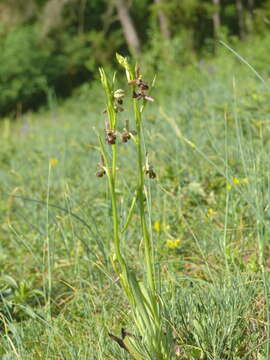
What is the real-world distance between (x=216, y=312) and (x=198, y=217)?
2.58 ft

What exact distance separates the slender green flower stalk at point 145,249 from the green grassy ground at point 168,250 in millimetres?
84

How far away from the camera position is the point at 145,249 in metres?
1.07

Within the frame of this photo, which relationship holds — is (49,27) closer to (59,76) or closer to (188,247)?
(59,76)

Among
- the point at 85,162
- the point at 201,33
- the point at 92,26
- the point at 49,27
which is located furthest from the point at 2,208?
Result: the point at 92,26

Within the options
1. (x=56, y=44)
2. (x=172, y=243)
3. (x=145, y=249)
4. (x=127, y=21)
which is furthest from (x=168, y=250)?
(x=56, y=44)

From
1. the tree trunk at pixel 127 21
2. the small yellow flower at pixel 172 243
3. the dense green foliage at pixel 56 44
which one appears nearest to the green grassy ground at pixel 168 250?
A: the small yellow flower at pixel 172 243

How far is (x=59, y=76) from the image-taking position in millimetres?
16984

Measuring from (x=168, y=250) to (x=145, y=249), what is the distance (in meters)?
0.81

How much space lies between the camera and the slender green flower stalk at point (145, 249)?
3.32 feet

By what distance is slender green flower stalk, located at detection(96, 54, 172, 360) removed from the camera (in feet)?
3.32

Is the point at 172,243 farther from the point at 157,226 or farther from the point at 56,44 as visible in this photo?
the point at 56,44

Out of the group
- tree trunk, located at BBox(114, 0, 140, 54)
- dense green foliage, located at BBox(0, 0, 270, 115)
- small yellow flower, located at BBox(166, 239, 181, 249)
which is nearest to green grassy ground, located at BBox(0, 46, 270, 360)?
small yellow flower, located at BBox(166, 239, 181, 249)

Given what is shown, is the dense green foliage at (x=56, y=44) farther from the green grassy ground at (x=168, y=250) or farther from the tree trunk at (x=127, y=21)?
the green grassy ground at (x=168, y=250)

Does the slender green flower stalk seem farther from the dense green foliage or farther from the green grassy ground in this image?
the dense green foliage
